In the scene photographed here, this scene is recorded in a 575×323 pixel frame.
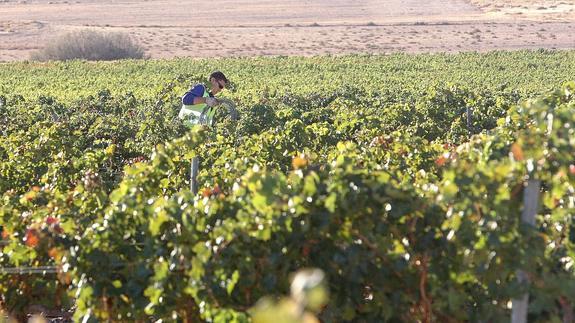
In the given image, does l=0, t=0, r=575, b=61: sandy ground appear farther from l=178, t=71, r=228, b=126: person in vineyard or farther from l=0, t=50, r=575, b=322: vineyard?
l=0, t=50, r=575, b=322: vineyard

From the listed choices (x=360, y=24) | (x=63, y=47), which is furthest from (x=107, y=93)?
(x=360, y=24)

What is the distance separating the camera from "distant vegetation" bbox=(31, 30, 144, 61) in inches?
1864

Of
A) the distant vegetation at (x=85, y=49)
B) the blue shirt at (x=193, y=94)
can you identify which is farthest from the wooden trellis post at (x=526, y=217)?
the distant vegetation at (x=85, y=49)

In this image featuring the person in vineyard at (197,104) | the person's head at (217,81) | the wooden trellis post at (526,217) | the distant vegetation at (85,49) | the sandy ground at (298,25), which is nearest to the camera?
the wooden trellis post at (526,217)

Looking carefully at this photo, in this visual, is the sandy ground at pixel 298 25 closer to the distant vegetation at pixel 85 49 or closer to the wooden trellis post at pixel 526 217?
the distant vegetation at pixel 85 49

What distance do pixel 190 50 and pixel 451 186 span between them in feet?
174

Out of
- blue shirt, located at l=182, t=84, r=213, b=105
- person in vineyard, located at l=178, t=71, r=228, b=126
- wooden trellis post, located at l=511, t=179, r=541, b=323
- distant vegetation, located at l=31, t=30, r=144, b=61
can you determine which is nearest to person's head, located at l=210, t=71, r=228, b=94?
person in vineyard, located at l=178, t=71, r=228, b=126

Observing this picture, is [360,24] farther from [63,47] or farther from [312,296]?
[312,296]

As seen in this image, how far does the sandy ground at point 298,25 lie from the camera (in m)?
55.8

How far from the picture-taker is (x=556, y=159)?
387 cm

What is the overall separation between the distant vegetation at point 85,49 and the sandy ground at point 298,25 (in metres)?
3.73

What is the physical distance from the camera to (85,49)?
47.6 m

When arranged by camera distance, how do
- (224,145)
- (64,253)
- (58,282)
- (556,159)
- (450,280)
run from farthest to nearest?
1. (224,145)
2. (58,282)
3. (64,253)
4. (450,280)
5. (556,159)

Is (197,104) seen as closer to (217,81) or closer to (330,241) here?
(217,81)
